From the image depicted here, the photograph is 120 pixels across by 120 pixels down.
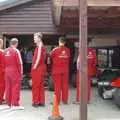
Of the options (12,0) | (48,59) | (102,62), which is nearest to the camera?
(48,59)

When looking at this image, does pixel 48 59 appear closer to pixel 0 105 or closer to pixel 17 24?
pixel 0 105

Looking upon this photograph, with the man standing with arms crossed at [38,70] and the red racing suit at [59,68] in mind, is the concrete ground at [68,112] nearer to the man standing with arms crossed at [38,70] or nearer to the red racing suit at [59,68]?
the man standing with arms crossed at [38,70]

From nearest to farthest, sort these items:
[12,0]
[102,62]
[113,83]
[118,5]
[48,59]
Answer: [118,5], [113,83], [48,59], [102,62], [12,0]

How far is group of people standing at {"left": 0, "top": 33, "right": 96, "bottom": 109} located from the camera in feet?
45.4

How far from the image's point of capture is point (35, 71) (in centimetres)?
1441

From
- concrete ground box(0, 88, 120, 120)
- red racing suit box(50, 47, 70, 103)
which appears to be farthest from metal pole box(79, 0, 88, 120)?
red racing suit box(50, 47, 70, 103)

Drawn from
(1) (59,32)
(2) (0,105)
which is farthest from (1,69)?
(1) (59,32)

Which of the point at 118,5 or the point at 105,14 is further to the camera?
the point at 105,14

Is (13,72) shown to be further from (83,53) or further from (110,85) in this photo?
(83,53)

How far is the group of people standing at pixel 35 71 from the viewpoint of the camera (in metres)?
13.9

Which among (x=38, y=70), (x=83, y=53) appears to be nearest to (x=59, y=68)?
(x=38, y=70)

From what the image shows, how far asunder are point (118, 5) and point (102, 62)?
875cm

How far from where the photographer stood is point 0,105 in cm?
1470

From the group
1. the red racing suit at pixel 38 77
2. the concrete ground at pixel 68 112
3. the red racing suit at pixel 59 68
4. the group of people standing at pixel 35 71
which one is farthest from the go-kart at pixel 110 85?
the red racing suit at pixel 38 77
